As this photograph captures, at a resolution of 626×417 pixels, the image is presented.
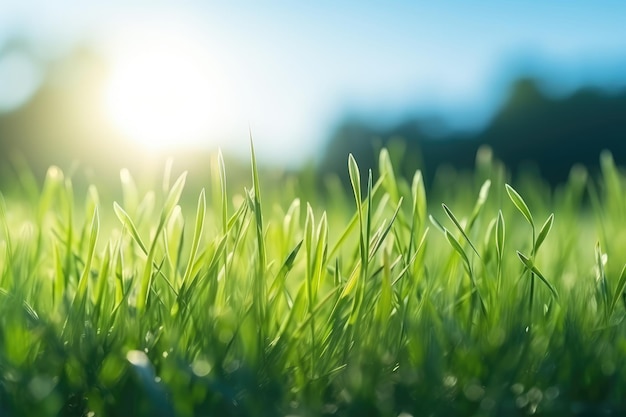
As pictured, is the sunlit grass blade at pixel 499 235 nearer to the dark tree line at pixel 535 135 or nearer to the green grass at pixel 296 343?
the green grass at pixel 296 343

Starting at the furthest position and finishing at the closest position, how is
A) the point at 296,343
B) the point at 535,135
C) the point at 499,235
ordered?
the point at 535,135, the point at 499,235, the point at 296,343

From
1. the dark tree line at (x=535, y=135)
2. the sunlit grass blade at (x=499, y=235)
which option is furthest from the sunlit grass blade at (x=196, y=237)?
the dark tree line at (x=535, y=135)

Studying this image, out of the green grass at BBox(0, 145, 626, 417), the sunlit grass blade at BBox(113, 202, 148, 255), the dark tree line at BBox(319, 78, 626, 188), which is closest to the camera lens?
the green grass at BBox(0, 145, 626, 417)

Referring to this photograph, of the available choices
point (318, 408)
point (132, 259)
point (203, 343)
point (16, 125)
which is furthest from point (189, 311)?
point (16, 125)

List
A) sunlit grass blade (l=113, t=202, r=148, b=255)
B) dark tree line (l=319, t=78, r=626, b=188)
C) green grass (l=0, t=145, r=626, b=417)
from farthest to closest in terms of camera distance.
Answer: dark tree line (l=319, t=78, r=626, b=188) < sunlit grass blade (l=113, t=202, r=148, b=255) < green grass (l=0, t=145, r=626, b=417)

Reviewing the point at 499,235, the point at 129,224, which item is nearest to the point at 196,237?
the point at 129,224

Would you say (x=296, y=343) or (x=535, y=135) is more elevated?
(x=296, y=343)

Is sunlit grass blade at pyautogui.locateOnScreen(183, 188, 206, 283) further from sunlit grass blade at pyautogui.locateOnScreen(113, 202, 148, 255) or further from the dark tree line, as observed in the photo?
the dark tree line

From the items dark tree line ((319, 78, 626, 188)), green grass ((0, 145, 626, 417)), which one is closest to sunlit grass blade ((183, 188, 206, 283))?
green grass ((0, 145, 626, 417))

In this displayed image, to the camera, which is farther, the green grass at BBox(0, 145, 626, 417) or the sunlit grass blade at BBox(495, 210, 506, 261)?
the sunlit grass blade at BBox(495, 210, 506, 261)

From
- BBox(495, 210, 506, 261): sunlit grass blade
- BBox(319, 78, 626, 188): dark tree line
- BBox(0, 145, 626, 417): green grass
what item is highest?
BBox(495, 210, 506, 261): sunlit grass blade

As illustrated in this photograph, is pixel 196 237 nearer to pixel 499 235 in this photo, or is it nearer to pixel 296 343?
pixel 296 343

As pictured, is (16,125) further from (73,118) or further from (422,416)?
(422,416)

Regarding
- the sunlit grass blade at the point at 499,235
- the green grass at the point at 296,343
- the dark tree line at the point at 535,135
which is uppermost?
the sunlit grass blade at the point at 499,235
